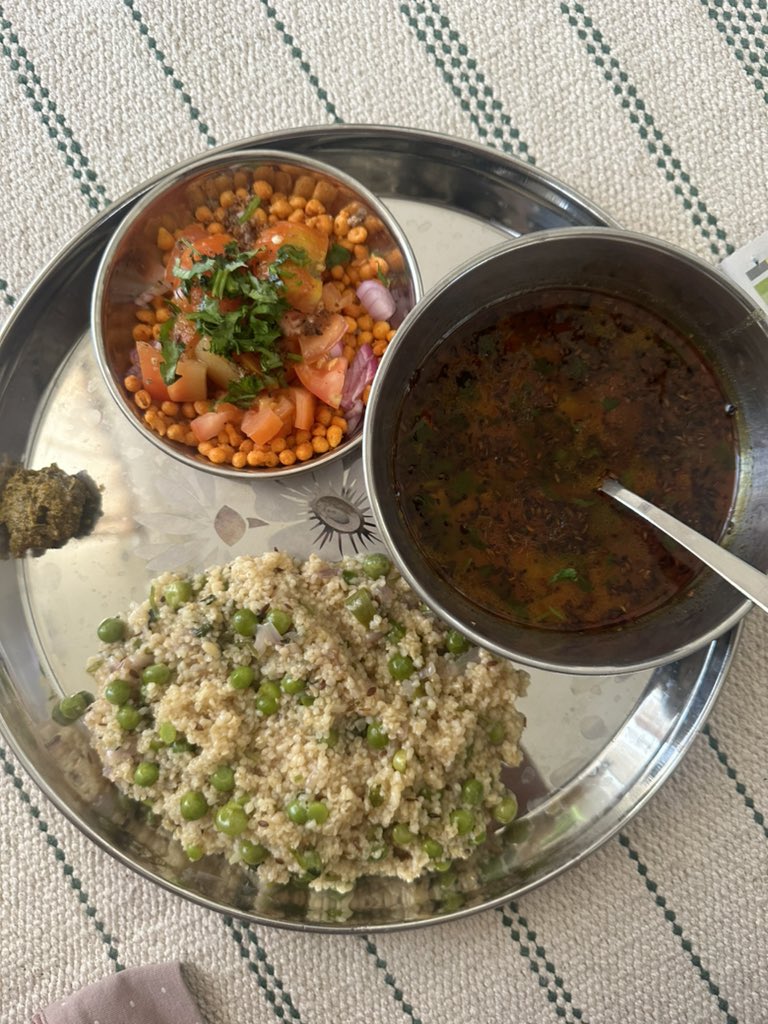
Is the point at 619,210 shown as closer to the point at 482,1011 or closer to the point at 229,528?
the point at 229,528

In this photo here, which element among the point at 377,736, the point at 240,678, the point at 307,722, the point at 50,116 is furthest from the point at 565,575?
the point at 50,116

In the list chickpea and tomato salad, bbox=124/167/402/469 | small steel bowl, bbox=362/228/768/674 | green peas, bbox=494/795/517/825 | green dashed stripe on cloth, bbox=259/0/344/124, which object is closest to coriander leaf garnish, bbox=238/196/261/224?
chickpea and tomato salad, bbox=124/167/402/469

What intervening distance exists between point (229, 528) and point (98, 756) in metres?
0.64

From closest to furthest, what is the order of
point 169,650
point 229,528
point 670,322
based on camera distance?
1. point 670,322
2. point 169,650
3. point 229,528

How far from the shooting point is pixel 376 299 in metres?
1.88

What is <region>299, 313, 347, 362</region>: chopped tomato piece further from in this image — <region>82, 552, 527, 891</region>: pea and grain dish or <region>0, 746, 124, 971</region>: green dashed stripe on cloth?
<region>0, 746, 124, 971</region>: green dashed stripe on cloth

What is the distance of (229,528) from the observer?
196cm

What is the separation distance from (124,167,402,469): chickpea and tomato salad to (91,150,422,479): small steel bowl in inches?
0.6

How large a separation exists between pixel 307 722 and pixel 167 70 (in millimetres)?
1690

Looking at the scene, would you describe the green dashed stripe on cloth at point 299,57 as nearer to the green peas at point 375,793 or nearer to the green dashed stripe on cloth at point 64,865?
the green peas at point 375,793

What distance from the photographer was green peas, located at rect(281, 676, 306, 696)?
5.82 ft

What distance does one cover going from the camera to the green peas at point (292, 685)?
69.8 inches

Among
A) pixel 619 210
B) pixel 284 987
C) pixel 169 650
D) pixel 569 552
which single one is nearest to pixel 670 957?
pixel 284 987

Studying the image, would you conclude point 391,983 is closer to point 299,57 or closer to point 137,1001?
point 137,1001
